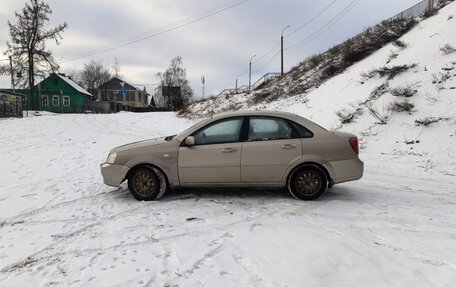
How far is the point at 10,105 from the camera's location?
108 ft

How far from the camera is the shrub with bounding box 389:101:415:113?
12961 millimetres

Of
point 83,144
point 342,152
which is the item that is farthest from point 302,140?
point 83,144

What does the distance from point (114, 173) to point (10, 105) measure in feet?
102

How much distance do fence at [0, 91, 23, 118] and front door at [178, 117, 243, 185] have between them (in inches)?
1184

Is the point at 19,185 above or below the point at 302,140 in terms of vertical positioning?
below

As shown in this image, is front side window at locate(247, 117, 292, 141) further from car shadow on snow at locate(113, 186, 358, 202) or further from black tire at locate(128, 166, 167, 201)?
black tire at locate(128, 166, 167, 201)

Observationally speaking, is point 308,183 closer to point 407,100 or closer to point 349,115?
point 407,100

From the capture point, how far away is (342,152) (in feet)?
21.2

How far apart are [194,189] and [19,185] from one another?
3556 mm

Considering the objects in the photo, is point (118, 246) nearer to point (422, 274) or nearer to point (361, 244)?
point (361, 244)

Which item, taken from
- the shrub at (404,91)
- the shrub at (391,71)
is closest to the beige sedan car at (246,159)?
the shrub at (404,91)

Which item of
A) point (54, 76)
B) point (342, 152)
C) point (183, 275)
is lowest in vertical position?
point (183, 275)

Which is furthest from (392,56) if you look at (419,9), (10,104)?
(10,104)

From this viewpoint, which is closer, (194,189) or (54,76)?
(194,189)
